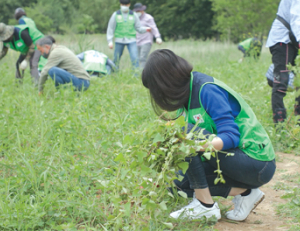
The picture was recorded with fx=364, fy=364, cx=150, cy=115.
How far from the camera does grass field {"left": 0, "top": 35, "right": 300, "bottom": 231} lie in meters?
1.91

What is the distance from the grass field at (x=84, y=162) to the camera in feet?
6.27

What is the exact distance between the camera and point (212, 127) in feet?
6.68

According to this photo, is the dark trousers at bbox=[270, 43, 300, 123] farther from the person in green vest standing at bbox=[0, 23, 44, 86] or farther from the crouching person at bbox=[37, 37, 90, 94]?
the person in green vest standing at bbox=[0, 23, 44, 86]

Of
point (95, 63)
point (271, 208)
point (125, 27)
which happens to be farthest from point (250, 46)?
point (271, 208)

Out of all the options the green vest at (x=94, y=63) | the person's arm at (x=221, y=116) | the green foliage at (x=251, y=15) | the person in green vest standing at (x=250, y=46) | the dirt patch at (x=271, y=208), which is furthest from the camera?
the green foliage at (x=251, y=15)

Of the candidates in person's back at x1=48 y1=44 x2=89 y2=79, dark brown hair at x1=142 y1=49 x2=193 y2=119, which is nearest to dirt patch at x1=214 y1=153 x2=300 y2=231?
dark brown hair at x1=142 y1=49 x2=193 y2=119

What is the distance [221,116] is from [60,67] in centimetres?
365

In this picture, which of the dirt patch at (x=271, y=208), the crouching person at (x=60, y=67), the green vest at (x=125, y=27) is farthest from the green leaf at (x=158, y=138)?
the green vest at (x=125, y=27)

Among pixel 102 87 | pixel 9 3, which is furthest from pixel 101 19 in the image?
pixel 102 87

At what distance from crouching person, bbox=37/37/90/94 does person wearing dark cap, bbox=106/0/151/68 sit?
5.47ft

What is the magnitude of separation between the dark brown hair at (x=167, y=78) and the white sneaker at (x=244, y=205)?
700 mm

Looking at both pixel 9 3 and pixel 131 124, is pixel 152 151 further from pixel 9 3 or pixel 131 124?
pixel 9 3

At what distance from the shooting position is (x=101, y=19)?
38.5m

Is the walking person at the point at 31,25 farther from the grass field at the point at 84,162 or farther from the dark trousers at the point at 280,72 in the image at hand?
the dark trousers at the point at 280,72
